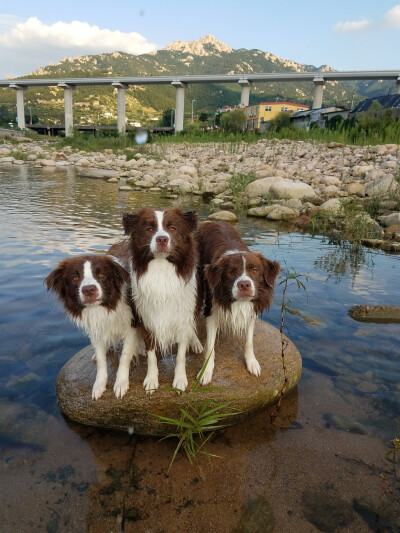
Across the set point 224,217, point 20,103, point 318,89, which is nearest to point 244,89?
point 318,89

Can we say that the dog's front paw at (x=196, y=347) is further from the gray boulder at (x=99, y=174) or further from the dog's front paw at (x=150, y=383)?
the gray boulder at (x=99, y=174)

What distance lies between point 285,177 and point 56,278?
1556cm

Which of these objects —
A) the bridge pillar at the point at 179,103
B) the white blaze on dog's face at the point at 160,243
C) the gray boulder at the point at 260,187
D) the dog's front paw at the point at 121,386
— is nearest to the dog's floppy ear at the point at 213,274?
the white blaze on dog's face at the point at 160,243

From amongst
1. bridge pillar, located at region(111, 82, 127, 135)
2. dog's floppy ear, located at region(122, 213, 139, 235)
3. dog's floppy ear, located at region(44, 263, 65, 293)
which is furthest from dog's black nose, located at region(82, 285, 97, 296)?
bridge pillar, located at region(111, 82, 127, 135)

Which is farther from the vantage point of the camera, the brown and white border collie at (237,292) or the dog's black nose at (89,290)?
the brown and white border collie at (237,292)

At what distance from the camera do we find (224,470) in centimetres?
311

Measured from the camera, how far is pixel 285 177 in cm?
1741

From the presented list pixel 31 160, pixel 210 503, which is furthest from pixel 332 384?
pixel 31 160

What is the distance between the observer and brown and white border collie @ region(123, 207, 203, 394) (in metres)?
3.34

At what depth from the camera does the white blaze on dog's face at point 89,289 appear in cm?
327

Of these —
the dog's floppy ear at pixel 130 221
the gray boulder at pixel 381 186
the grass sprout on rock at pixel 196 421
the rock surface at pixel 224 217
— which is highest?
the gray boulder at pixel 381 186

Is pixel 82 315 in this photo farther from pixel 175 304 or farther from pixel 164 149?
pixel 164 149

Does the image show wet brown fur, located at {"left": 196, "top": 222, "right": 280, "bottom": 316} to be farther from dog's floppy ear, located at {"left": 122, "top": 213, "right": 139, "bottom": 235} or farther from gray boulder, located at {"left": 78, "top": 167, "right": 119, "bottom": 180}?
gray boulder, located at {"left": 78, "top": 167, "right": 119, "bottom": 180}

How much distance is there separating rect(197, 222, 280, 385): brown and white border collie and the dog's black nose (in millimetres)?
1060
